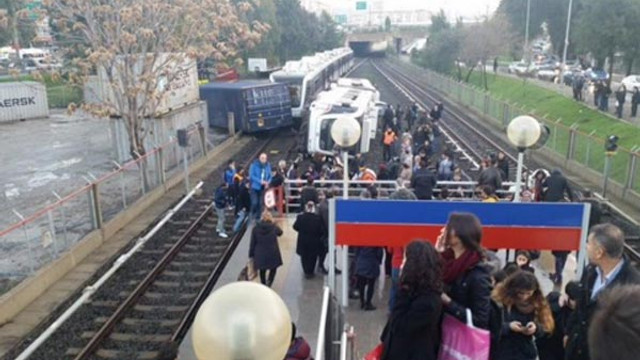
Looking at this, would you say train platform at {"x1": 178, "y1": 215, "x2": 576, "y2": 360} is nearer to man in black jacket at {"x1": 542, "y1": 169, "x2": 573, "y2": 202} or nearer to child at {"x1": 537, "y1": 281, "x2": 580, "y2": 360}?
man in black jacket at {"x1": 542, "y1": 169, "x2": 573, "y2": 202}

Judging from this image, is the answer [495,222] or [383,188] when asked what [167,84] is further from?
[495,222]

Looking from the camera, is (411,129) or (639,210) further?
(411,129)

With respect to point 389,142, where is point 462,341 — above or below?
above

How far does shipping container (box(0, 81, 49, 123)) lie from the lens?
3324 centimetres

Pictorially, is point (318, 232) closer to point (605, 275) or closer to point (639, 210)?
point (605, 275)

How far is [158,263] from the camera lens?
1133 centimetres

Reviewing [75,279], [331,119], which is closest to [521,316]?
[75,279]

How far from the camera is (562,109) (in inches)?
1160

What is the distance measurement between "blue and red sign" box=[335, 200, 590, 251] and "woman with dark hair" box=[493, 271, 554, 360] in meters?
2.57

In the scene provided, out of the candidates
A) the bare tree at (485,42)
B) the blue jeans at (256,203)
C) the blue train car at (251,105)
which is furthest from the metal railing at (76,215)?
the bare tree at (485,42)

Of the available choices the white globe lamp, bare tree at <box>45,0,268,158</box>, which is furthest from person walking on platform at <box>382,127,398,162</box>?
the white globe lamp

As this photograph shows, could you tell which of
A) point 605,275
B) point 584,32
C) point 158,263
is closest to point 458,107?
point 584,32

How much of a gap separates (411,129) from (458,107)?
13.6 m

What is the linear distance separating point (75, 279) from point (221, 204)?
3.23 metres
